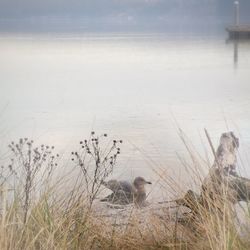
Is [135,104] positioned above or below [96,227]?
below

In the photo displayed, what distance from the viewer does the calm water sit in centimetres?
587

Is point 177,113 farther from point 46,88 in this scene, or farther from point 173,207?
point 173,207

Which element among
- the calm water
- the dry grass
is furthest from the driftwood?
the calm water

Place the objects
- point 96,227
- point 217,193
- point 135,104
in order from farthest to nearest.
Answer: point 135,104 < point 217,193 < point 96,227

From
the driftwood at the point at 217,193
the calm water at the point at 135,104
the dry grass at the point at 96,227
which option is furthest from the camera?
the calm water at the point at 135,104

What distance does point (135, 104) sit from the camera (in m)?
10.9

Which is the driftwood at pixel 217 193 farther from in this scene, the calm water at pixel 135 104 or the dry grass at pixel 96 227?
the calm water at pixel 135 104

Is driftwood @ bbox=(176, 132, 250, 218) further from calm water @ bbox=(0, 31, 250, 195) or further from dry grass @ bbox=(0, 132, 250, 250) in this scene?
calm water @ bbox=(0, 31, 250, 195)

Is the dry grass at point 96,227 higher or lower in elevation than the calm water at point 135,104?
higher

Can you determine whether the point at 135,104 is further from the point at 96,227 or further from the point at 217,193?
the point at 96,227

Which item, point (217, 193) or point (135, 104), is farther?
point (135, 104)

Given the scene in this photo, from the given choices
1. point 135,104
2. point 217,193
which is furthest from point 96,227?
point 135,104

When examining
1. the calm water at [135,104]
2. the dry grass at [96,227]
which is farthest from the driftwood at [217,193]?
the calm water at [135,104]

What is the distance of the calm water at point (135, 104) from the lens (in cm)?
587
